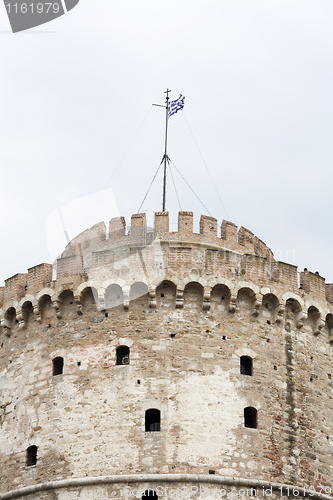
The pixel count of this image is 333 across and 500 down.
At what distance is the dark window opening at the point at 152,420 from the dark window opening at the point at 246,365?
2.49m

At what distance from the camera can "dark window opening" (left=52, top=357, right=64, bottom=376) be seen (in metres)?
23.0

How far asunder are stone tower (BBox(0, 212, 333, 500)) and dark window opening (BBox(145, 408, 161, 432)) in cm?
2

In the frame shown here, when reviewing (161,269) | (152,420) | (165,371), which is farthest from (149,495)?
(161,269)

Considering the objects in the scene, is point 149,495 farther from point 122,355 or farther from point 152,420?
point 122,355

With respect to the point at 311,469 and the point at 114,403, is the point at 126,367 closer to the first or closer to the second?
the point at 114,403

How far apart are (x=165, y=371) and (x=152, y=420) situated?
4.04ft

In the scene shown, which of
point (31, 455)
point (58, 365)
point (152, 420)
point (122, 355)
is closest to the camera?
point (152, 420)

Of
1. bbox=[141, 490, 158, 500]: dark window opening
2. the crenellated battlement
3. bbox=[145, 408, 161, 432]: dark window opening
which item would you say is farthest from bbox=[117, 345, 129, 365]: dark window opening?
bbox=[141, 490, 158, 500]: dark window opening

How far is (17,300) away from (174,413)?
572 centimetres

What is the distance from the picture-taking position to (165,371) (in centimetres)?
2208

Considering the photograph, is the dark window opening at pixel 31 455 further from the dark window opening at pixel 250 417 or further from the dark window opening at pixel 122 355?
the dark window opening at pixel 250 417

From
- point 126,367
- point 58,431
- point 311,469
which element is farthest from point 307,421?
point 58,431

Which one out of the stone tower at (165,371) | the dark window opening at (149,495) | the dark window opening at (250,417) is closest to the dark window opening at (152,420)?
the stone tower at (165,371)

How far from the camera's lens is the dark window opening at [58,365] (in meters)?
23.0
